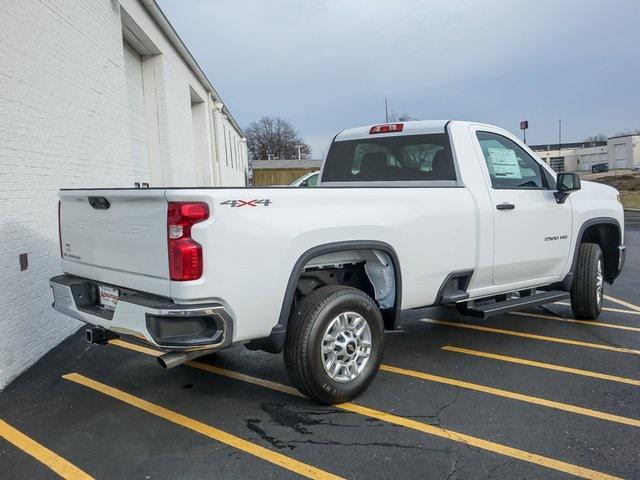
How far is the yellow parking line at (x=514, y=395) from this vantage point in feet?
11.7

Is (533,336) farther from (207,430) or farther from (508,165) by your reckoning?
(207,430)

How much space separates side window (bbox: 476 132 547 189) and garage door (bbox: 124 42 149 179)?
731 cm

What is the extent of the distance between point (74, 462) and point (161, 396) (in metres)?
1.03

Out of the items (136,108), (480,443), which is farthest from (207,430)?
(136,108)

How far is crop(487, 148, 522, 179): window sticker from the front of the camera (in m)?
5.03

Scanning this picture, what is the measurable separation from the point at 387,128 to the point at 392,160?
347mm

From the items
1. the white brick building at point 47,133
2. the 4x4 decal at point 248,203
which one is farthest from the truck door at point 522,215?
the white brick building at point 47,133

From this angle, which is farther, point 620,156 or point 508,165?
point 620,156

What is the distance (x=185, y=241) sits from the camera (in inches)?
121

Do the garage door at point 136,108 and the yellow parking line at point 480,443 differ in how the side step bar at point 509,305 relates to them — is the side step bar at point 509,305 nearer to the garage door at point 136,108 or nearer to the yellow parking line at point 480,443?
the yellow parking line at point 480,443

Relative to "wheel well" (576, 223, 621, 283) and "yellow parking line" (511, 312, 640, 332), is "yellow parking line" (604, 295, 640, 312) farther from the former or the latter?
"yellow parking line" (511, 312, 640, 332)

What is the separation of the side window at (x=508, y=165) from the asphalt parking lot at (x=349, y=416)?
5.23 feet

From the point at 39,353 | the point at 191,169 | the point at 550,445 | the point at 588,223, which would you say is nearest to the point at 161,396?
the point at 39,353

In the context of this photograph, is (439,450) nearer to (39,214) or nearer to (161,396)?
(161,396)
